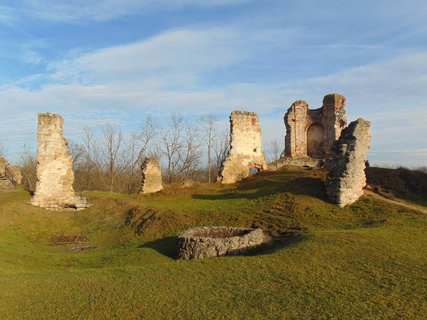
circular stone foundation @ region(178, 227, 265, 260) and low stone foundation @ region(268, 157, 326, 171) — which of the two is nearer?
circular stone foundation @ region(178, 227, 265, 260)

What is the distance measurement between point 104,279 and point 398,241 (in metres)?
7.54

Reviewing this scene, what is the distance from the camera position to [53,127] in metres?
18.8

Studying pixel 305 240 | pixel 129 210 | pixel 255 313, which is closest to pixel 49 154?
pixel 129 210

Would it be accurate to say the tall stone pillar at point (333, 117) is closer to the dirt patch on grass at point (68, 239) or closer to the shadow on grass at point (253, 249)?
the shadow on grass at point (253, 249)

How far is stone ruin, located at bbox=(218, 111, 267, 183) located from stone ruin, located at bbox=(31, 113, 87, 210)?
412 inches

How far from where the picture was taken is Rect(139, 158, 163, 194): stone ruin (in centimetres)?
2295

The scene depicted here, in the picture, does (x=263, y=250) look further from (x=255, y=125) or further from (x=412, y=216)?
(x=255, y=125)

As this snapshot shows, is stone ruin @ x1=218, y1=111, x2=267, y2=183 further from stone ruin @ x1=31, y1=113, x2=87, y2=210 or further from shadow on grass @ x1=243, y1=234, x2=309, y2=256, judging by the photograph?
shadow on grass @ x1=243, y1=234, x2=309, y2=256

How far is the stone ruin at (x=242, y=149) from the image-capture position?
25.8 m

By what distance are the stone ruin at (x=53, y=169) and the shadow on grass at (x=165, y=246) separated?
6.92 metres

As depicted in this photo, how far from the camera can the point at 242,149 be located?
2670 cm

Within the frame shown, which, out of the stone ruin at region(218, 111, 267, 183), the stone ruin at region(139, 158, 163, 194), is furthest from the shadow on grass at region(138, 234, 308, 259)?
the stone ruin at region(218, 111, 267, 183)

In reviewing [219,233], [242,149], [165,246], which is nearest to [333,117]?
[242,149]

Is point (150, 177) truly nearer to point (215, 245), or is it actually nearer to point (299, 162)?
point (299, 162)
